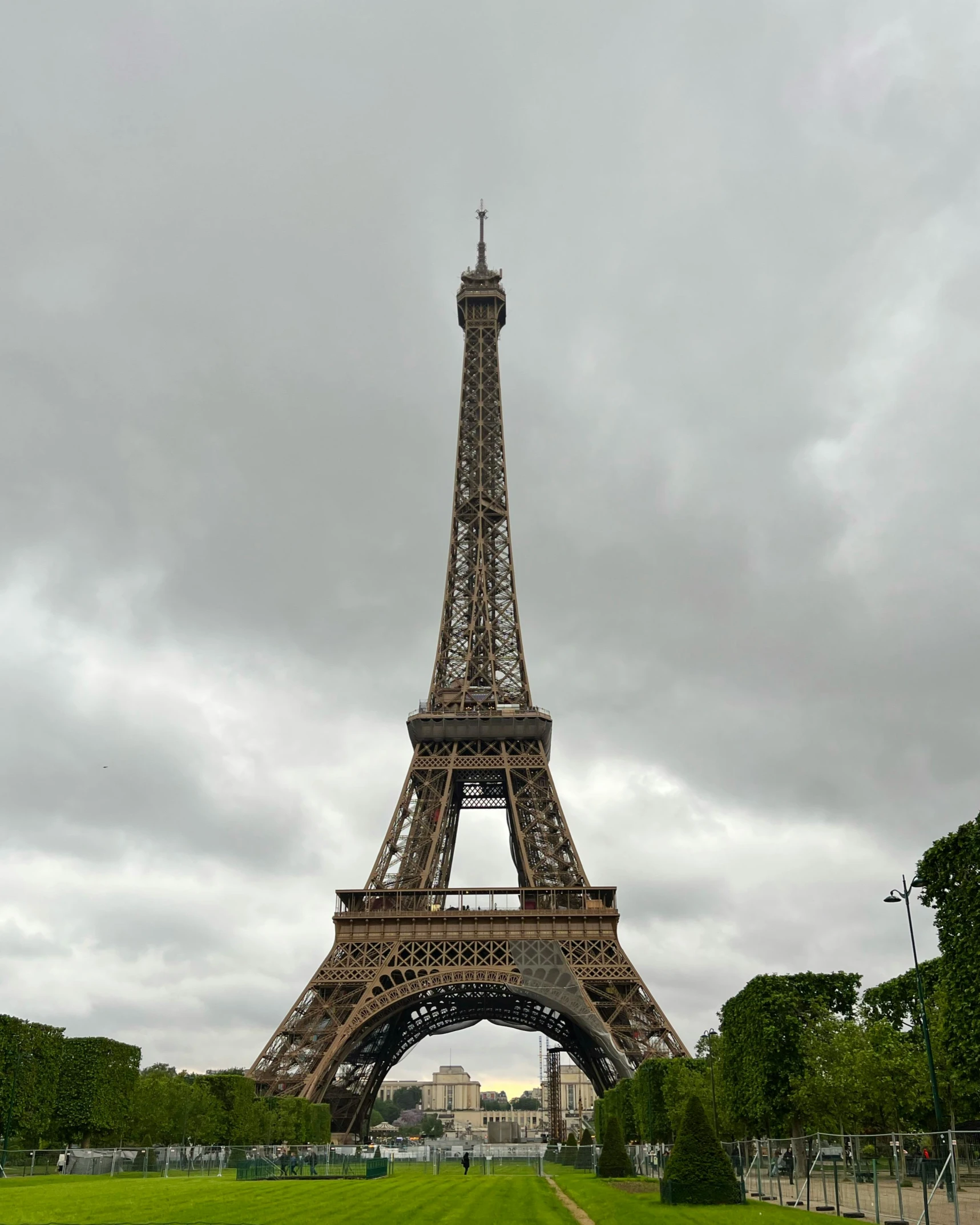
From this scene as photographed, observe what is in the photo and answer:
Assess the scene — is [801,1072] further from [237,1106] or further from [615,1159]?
[237,1106]

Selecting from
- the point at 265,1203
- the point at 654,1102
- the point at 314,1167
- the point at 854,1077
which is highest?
the point at 854,1077

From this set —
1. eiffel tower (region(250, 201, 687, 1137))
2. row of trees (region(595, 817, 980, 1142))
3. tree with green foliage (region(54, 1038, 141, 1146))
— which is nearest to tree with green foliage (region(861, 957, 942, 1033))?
row of trees (region(595, 817, 980, 1142))

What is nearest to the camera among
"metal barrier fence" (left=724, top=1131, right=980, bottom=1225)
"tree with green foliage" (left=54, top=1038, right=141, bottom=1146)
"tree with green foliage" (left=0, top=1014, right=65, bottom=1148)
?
"metal barrier fence" (left=724, top=1131, right=980, bottom=1225)

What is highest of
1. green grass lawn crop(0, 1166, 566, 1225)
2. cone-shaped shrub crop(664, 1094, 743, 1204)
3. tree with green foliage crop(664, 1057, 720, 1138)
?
tree with green foliage crop(664, 1057, 720, 1138)

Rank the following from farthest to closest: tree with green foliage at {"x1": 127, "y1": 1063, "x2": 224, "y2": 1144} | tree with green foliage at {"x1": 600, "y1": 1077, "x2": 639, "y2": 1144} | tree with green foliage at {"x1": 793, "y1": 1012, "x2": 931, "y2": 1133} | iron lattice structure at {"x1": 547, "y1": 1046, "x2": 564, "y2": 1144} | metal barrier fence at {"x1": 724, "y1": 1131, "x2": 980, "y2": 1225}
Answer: iron lattice structure at {"x1": 547, "y1": 1046, "x2": 564, "y2": 1144} → tree with green foliage at {"x1": 600, "y1": 1077, "x2": 639, "y2": 1144} → tree with green foliage at {"x1": 127, "y1": 1063, "x2": 224, "y2": 1144} → tree with green foliage at {"x1": 793, "y1": 1012, "x2": 931, "y2": 1133} → metal barrier fence at {"x1": 724, "y1": 1131, "x2": 980, "y2": 1225}

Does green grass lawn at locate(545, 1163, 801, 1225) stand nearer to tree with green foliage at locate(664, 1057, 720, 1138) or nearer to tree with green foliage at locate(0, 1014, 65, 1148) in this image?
tree with green foliage at locate(664, 1057, 720, 1138)

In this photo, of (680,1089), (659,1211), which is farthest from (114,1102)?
(659,1211)

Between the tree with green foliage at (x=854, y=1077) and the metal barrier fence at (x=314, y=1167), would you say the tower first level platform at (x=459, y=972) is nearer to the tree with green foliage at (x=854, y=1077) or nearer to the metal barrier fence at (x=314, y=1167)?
the metal barrier fence at (x=314, y=1167)
